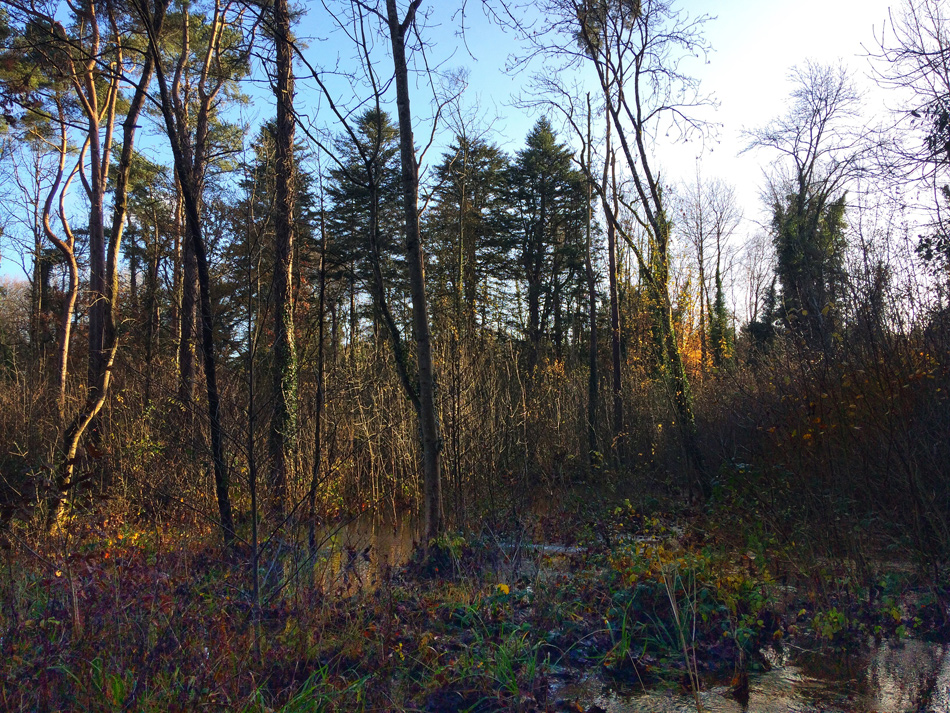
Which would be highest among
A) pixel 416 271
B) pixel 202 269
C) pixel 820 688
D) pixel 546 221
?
pixel 546 221

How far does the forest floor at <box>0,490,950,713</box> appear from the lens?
3.31m

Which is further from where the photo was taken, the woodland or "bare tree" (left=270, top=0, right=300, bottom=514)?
"bare tree" (left=270, top=0, right=300, bottom=514)

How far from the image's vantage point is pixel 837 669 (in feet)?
13.5

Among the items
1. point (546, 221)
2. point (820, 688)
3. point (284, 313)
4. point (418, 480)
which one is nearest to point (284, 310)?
point (284, 313)

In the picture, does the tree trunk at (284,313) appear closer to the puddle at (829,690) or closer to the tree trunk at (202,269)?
the tree trunk at (202,269)

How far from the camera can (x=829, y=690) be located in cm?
385

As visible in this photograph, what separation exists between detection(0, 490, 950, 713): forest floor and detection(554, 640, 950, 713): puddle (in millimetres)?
127

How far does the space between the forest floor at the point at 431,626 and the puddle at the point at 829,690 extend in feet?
0.42

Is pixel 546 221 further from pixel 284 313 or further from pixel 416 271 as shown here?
pixel 416 271

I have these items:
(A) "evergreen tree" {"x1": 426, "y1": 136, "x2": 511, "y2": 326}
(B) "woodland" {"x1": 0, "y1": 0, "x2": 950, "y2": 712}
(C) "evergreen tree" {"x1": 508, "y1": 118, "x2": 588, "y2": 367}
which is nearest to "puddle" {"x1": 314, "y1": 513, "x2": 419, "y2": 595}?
(B) "woodland" {"x1": 0, "y1": 0, "x2": 950, "y2": 712}

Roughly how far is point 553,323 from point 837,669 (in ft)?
70.9

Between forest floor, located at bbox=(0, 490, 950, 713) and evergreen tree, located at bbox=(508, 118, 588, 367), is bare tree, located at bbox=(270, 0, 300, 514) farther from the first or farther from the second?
evergreen tree, located at bbox=(508, 118, 588, 367)

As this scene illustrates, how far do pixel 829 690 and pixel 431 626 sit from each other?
8.18 feet

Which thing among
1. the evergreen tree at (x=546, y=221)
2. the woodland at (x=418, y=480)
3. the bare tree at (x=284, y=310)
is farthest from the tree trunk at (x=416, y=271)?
the evergreen tree at (x=546, y=221)
